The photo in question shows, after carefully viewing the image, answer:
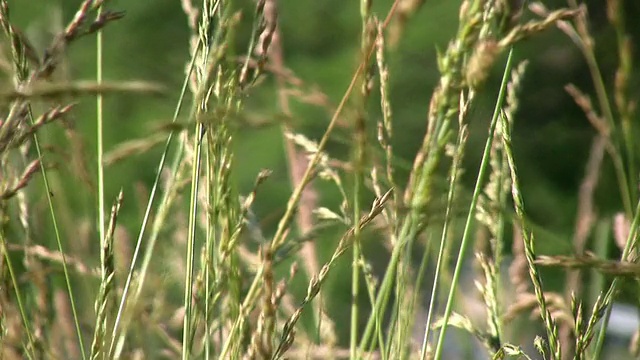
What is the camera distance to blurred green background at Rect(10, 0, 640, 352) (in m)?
4.22

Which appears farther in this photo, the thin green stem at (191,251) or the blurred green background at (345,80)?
the blurred green background at (345,80)

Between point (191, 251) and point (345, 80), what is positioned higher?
point (191, 251)

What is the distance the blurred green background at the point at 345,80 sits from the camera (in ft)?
13.9

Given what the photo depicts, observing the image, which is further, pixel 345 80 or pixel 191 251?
pixel 345 80

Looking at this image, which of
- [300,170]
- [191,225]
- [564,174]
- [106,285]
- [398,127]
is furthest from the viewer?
[564,174]

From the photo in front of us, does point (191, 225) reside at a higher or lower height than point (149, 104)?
higher

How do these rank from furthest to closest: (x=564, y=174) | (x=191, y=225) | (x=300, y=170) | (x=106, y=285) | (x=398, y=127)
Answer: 1. (x=564, y=174)
2. (x=398, y=127)
3. (x=300, y=170)
4. (x=191, y=225)
5. (x=106, y=285)

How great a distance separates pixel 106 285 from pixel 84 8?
286mm

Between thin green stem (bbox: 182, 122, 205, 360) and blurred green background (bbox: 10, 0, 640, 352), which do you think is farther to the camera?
blurred green background (bbox: 10, 0, 640, 352)

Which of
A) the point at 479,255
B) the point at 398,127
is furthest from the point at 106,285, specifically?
the point at 398,127

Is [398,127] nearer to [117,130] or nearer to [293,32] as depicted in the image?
[293,32]

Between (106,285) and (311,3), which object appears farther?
(311,3)

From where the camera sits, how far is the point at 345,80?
437 centimetres

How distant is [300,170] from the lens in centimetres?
164
